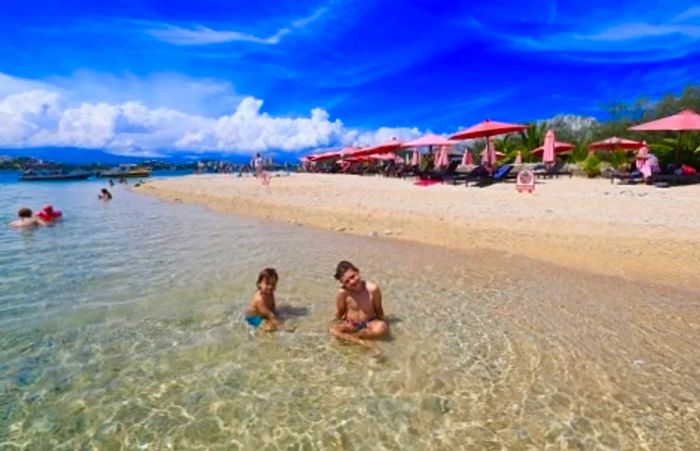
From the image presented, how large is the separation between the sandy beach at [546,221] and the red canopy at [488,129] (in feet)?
10.6

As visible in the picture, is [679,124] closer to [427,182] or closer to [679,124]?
[679,124]

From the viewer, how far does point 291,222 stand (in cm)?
1387

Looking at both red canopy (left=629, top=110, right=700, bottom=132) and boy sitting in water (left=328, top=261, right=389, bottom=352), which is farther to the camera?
red canopy (left=629, top=110, right=700, bottom=132)

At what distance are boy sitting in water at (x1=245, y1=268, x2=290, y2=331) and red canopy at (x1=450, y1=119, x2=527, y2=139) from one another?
17.1 metres

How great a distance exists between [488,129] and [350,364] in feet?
58.6

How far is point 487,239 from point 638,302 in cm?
399

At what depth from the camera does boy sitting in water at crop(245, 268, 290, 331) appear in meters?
5.27

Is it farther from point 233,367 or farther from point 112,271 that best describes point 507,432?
point 112,271

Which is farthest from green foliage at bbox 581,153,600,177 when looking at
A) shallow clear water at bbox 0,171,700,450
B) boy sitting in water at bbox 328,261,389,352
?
boy sitting in water at bbox 328,261,389,352

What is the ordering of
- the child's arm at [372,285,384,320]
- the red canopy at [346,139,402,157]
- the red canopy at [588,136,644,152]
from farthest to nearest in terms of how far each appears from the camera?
1. the red canopy at [346,139,402,157]
2. the red canopy at [588,136,644,152]
3. the child's arm at [372,285,384,320]

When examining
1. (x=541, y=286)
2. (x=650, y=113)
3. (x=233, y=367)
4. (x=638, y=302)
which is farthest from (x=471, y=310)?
(x=650, y=113)

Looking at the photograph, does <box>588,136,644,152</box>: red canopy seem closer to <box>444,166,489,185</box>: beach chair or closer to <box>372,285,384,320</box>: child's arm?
<box>444,166,489,185</box>: beach chair

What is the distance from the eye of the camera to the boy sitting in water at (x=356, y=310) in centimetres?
483

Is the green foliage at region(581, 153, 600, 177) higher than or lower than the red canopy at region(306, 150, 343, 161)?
lower
